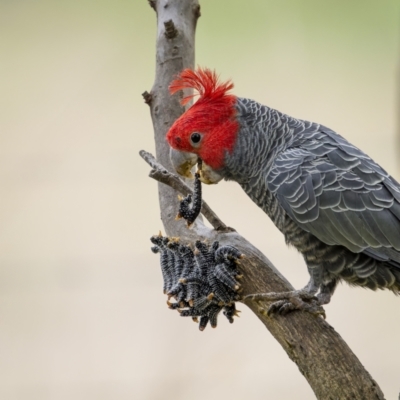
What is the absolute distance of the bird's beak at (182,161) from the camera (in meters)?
2.09

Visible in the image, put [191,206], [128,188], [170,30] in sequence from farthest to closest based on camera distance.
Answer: [128,188] < [170,30] < [191,206]

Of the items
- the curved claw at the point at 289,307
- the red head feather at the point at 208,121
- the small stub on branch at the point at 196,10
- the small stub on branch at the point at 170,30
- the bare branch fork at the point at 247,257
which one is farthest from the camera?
the small stub on branch at the point at 196,10

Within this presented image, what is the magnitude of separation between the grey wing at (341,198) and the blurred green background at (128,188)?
1.58 meters

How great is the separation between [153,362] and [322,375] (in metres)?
1.91

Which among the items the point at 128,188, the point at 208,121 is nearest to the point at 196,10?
the point at 208,121

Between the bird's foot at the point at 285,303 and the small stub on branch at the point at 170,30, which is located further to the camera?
the small stub on branch at the point at 170,30

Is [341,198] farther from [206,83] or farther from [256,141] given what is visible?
[206,83]

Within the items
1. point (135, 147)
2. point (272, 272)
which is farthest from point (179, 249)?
point (135, 147)

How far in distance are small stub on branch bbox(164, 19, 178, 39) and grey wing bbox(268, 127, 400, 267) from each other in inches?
28.0

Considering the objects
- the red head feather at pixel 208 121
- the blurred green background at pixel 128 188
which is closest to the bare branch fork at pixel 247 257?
the red head feather at pixel 208 121

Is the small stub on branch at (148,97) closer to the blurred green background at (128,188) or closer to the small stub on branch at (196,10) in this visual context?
the small stub on branch at (196,10)

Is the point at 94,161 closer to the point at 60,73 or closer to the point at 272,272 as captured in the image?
the point at 60,73

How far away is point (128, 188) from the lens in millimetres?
3529

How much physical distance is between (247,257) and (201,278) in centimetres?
19
